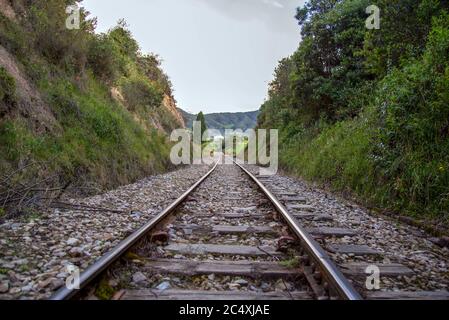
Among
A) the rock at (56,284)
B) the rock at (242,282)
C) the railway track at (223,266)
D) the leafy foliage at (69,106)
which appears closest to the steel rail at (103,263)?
the railway track at (223,266)

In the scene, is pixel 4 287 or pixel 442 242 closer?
pixel 4 287

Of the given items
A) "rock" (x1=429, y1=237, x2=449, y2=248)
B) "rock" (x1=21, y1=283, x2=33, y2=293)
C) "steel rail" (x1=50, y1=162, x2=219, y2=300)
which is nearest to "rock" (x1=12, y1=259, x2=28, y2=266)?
"rock" (x1=21, y1=283, x2=33, y2=293)

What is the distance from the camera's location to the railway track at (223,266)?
2.27 metres

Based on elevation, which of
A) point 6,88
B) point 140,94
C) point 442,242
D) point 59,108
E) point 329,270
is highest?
point 140,94

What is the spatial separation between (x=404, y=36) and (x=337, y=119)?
4333 mm

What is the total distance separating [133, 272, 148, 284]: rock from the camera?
2520 mm

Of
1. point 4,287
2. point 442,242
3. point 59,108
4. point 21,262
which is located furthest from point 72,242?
point 59,108

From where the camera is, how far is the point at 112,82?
39.8 ft

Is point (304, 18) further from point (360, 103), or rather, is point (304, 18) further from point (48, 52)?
point (48, 52)

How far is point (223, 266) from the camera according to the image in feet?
9.14

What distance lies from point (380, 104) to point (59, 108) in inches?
291

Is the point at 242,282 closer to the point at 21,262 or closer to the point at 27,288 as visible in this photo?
the point at 27,288
